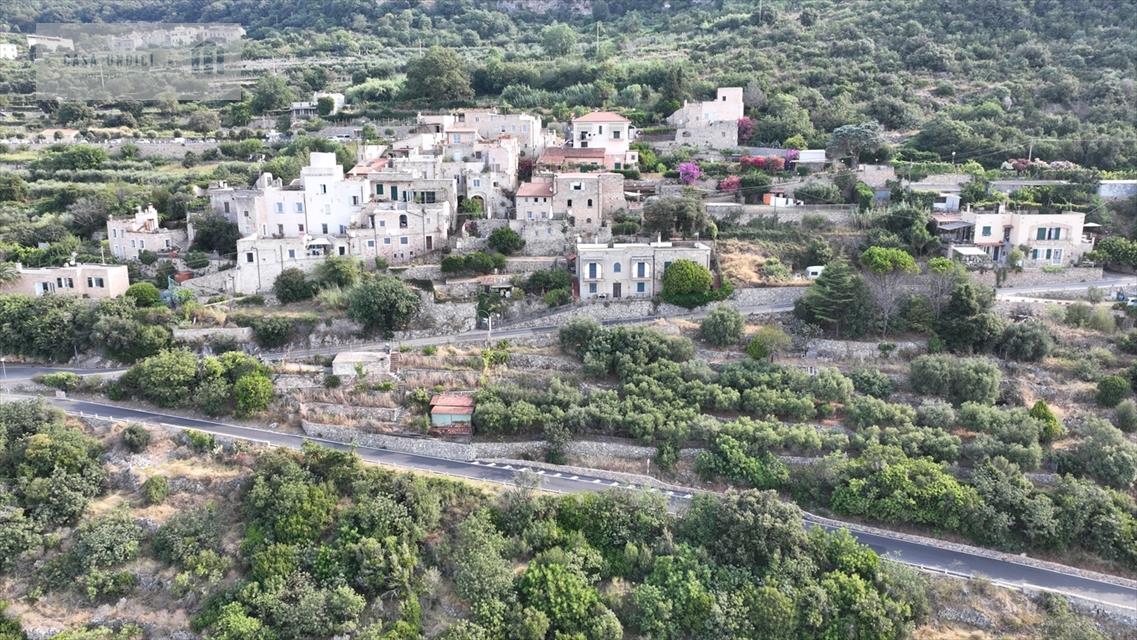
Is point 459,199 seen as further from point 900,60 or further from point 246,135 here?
point 900,60

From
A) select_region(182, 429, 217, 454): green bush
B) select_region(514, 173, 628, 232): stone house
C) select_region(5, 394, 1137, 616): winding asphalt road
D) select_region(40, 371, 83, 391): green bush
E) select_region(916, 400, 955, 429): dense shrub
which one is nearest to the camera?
select_region(5, 394, 1137, 616): winding asphalt road

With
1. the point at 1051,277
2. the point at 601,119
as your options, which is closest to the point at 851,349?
the point at 1051,277

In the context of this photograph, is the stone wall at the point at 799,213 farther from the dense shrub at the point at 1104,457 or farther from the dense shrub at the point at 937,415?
A: the dense shrub at the point at 1104,457

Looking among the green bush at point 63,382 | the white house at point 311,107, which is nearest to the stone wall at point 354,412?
the green bush at point 63,382

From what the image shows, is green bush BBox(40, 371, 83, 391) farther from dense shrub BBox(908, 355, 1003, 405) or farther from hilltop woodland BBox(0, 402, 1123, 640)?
dense shrub BBox(908, 355, 1003, 405)

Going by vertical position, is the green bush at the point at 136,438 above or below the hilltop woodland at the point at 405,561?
above

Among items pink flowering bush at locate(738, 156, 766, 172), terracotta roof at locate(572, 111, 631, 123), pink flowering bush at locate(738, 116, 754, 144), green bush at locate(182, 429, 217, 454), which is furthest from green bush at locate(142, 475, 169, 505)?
pink flowering bush at locate(738, 116, 754, 144)
